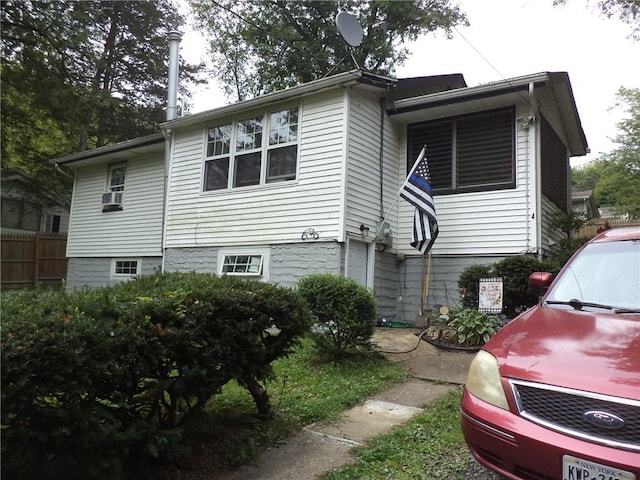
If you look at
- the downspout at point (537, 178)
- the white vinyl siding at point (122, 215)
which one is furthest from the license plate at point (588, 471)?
the white vinyl siding at point (122, 215)

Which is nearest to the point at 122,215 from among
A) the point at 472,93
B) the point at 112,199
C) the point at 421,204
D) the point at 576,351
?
the point at 112,199

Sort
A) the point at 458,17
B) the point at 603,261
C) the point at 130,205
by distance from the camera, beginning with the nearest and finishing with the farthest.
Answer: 1. the point at 603,261
2. the point at 130,205
3. the point at 458,17

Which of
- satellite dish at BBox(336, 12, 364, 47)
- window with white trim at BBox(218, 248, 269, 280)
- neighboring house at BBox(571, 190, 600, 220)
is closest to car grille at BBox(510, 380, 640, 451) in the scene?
window with white trim at BBox(218, 248, 269, 280)

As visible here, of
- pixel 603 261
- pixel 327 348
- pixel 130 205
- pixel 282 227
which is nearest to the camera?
pixel 603 261

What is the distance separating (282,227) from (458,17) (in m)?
13.7

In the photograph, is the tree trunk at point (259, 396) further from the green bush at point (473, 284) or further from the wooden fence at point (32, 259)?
the wooden fence at point (32, 259)

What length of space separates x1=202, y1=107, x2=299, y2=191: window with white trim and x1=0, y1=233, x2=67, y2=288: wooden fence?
1002 centimetres

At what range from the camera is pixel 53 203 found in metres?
23.0

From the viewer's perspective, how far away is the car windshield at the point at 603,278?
320 cm

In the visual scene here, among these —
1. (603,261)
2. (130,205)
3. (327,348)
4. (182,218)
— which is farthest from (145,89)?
(603,261)

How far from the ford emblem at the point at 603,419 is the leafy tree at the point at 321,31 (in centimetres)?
1864

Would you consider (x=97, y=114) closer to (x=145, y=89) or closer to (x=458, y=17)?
(x=145, y=89)

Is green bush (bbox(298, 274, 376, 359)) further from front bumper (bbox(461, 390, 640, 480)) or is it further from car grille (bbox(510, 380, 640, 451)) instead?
car grille (bbox(510, 380, 640, 451))

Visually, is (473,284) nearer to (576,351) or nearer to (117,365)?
(576,351)
